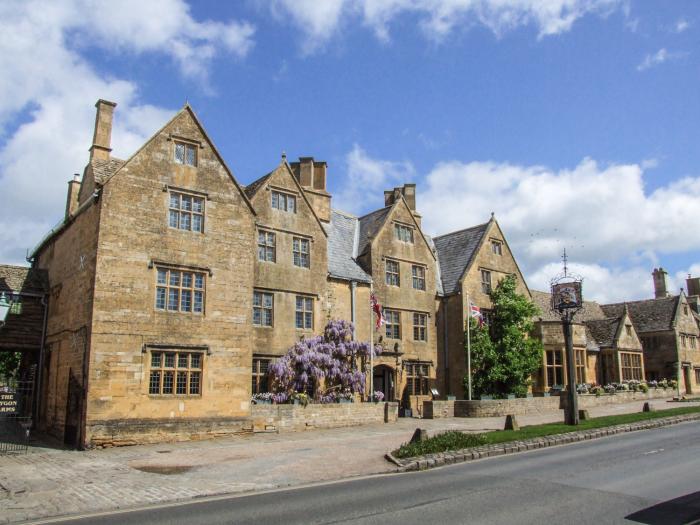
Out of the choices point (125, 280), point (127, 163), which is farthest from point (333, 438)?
point (127, 163)

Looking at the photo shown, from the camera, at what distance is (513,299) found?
38500 mm

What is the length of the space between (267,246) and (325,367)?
6620 millimetres

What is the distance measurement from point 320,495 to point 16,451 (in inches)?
515

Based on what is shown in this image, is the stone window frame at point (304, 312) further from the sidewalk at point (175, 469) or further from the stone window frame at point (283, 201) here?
the sidewalk at point (175, 469)

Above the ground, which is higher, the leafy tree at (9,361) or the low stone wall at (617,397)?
the leafy tree at (9,361)

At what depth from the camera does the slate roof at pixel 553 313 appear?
157ft

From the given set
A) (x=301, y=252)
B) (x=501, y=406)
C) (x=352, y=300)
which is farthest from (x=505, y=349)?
(x=301, y=252)

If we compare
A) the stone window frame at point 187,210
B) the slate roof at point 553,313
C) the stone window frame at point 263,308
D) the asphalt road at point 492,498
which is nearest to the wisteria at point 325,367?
the stone window frame at point 263,308

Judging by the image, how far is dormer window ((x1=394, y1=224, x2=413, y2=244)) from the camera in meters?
36.8

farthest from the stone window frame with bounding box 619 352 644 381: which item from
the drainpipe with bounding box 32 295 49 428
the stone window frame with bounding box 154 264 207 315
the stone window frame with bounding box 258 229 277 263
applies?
the drainpipe with bounding box 32 295 49 428

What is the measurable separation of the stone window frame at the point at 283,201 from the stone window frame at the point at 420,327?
10616 mm

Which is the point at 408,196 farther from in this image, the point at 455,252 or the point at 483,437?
the point at 483,437

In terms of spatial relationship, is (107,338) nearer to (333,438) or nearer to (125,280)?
(125,280)

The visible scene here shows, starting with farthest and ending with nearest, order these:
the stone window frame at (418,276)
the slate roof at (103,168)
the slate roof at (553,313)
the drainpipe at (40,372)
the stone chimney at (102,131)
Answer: the slate roof at (553,313), the stone window frame at (418,276), the drainpipe at (40,372), the stone chimney at (102,131), the slate roof at (103,168)
